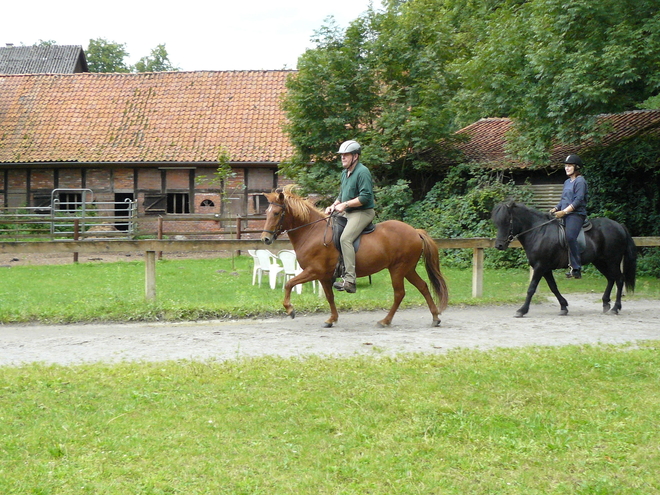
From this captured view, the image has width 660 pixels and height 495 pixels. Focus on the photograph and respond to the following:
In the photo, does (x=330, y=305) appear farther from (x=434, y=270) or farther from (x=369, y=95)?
(x=369, y=95)

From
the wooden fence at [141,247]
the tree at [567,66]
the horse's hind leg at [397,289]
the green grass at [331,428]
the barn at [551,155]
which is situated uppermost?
the tree at [567,66]

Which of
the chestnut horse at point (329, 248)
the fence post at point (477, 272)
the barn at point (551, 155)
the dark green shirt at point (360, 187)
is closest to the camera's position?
the dark green shirt at point (360, 187)

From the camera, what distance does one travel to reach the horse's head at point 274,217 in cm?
925

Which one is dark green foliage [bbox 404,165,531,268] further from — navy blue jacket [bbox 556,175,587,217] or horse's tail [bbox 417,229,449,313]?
horse's tail [bbox 417,229,449,313]

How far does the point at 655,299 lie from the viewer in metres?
13.1

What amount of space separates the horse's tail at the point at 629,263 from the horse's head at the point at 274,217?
581cm

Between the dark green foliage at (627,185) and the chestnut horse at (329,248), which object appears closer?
the chestnut horse at (329,248)

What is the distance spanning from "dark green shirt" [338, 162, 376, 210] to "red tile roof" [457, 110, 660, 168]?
33.7 ft

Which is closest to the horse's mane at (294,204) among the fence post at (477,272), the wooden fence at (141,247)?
the wooden fence at (141,247)

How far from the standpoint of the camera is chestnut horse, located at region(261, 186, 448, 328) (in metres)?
9.37

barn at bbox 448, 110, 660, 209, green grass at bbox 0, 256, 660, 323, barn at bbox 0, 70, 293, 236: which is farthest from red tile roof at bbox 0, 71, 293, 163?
green grass at bbox 0, 256, 660, 323

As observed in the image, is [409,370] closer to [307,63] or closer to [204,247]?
[204,247]

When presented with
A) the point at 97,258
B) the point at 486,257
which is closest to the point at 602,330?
the point at 486,257

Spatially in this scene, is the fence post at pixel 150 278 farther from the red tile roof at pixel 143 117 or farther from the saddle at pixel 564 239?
the red tile roof at pixel 143 117
